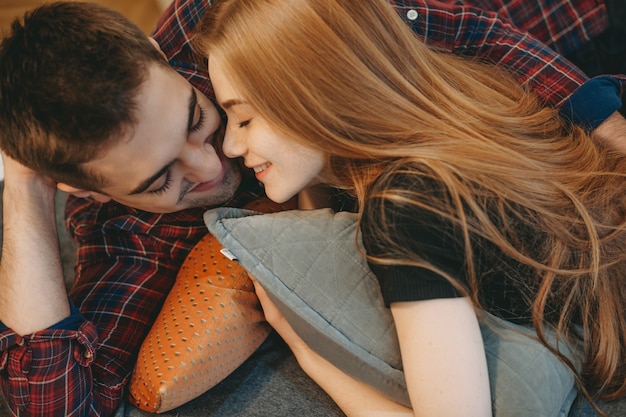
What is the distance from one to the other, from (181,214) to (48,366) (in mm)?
383

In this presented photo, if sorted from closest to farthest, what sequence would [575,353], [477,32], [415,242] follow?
[415,242]
[575,353]
[477,32]

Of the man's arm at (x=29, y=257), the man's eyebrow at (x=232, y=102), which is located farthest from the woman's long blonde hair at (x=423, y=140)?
the man's arm at (x=29, y=257)

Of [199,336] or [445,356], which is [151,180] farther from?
[445,356]

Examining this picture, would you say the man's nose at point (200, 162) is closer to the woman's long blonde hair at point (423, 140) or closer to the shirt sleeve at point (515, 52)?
the woman's long blonde hair at point (423, 140)

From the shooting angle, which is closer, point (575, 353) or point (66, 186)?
point (575, 353)

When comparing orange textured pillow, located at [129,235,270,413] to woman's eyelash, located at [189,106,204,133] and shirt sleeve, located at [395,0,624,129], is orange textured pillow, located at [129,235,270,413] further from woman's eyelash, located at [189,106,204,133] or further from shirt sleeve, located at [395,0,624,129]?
shirt sleeve, located at [395,0,624,129]

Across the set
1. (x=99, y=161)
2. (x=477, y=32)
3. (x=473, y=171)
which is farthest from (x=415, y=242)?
(x=477, y=32)

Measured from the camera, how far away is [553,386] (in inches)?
32.6

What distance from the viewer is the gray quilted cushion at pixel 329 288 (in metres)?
0.84

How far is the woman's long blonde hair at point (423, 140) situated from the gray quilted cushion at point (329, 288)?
93 mm

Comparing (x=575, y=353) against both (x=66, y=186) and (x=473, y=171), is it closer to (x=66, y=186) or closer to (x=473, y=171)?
(x=473, y=171)

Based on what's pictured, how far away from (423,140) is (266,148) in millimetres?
246

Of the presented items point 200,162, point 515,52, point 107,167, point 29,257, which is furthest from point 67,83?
point 515,52

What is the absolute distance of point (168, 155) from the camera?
0.93 metres
